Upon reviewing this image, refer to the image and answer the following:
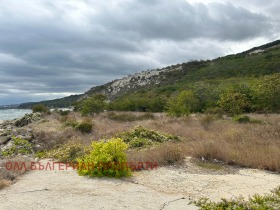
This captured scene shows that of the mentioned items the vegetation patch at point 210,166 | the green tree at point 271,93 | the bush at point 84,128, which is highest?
the green tree at point 271,93

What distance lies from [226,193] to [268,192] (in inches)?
37.7

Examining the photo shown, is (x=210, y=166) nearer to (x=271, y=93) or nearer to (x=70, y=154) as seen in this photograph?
(x=70, y=154)

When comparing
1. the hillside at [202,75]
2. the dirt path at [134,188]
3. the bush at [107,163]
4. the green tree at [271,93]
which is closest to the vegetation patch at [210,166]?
the dirt path at [134,188]

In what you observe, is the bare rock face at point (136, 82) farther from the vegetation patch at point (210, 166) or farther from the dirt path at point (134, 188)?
the dirt path at point (134, 188)

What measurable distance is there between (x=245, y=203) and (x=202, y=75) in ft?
242

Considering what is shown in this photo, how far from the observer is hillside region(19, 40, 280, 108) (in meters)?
61.5

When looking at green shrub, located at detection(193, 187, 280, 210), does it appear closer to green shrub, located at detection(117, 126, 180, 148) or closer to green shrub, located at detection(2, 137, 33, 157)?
green shrub, located at detection(117, 126, 180, 148)

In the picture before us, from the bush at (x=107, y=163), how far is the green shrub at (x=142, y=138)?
173 inches

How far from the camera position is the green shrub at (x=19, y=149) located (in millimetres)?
13284

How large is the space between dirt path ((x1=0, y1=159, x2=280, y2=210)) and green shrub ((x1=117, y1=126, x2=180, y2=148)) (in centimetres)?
419

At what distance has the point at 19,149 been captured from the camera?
13.8 m

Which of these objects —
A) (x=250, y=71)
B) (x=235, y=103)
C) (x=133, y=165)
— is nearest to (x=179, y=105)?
(x=235, y=103)

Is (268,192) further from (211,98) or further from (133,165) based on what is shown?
(211,98)

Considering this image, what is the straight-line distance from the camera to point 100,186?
7457 mm
